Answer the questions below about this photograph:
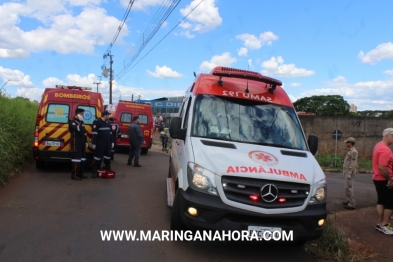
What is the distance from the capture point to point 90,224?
18.3 feet

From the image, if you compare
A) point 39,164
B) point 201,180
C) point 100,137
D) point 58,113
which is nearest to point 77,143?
point 100,137

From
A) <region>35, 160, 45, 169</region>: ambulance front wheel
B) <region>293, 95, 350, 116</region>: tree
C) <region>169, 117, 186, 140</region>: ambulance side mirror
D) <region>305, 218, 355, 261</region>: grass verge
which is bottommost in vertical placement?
<region>305, 218, 355, 261</region>: grass verge

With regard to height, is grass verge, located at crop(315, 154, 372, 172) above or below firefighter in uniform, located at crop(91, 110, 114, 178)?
below

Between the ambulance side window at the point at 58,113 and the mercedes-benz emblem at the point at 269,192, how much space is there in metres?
7.26

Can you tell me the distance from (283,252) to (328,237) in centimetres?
78

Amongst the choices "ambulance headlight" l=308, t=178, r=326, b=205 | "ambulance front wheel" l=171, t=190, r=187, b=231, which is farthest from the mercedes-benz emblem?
"ambulance front wheel" l=171, t=190, r=187, b=231

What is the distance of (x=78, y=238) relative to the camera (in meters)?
4.94

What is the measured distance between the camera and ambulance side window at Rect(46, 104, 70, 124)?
9.62 m

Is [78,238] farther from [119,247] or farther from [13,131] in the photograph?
[13,131]

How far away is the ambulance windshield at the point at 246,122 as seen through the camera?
522cm

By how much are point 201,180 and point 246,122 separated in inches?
60.2

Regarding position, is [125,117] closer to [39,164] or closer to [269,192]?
[39,164]

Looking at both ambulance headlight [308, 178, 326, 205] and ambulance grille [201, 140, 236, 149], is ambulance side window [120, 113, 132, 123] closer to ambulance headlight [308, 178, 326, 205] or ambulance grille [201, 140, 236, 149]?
ambulance grille [201, 140, 236, 149]

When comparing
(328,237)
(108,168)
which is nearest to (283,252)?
(328,237)
